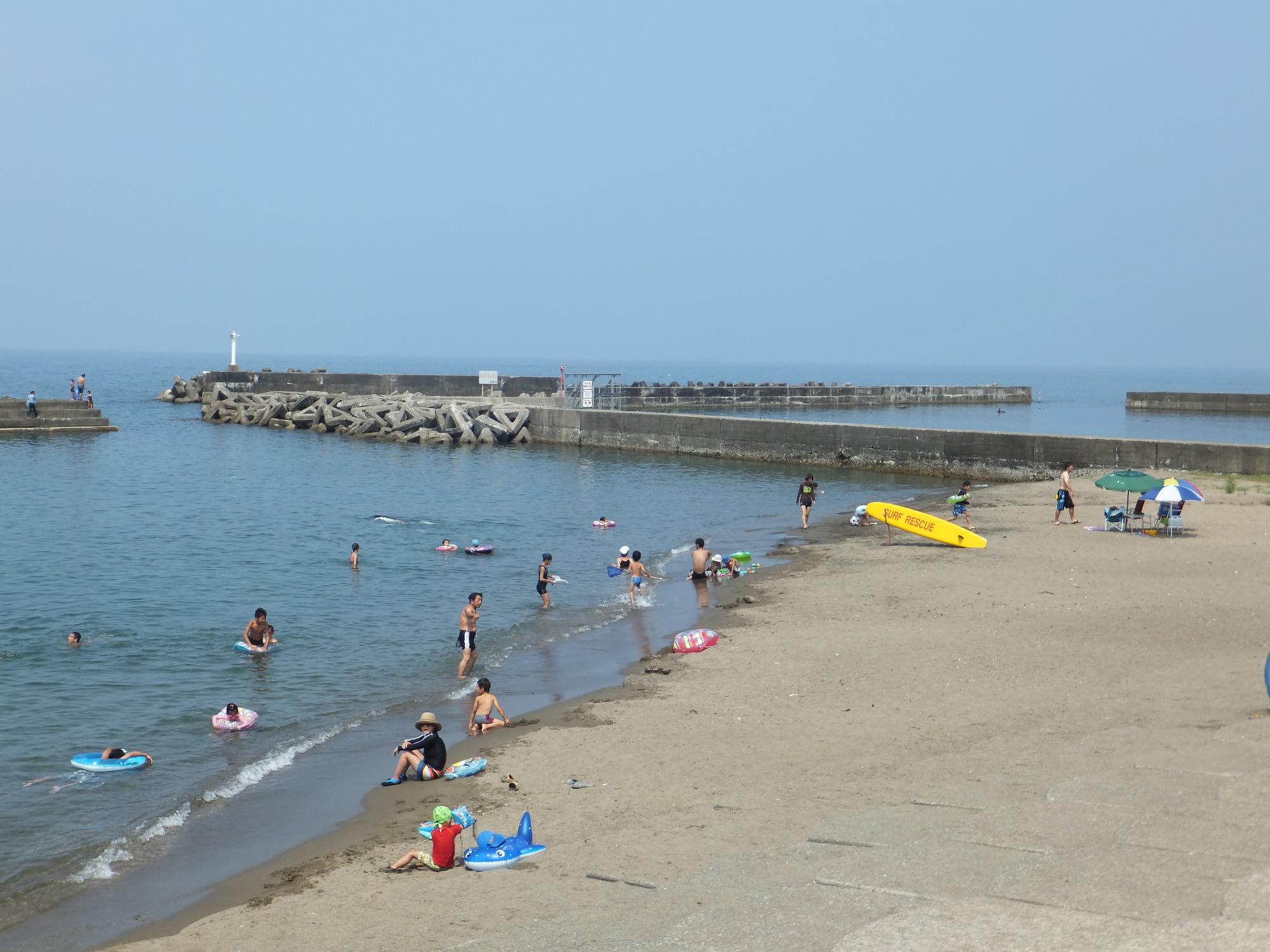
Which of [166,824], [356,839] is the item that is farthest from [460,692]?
[356,839]

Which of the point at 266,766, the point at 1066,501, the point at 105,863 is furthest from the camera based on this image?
the point at 1066,501

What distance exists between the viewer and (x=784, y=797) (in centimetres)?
1017

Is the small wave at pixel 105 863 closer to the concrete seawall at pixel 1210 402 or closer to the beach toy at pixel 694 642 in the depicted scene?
the beach toy at pixel 694 642

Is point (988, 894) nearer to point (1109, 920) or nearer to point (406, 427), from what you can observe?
point (1109, 920)

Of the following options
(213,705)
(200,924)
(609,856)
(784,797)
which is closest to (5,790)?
(213,705)

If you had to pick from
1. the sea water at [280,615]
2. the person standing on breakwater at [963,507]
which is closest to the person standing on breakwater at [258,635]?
the sea water at [280,615]

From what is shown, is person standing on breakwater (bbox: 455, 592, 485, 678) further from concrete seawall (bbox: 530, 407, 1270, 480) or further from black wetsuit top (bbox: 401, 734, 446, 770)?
concrete seawall (bbox: 530, 407, 1270, 480)

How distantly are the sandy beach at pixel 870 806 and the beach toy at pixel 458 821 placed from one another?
0.55 ft

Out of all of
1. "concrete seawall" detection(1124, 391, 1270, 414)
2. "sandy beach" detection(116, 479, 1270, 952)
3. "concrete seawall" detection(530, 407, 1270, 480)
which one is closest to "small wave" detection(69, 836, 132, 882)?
"sandy beach" detection(116, 479, 1270, 952)

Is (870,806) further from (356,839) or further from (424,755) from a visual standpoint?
(424,755)

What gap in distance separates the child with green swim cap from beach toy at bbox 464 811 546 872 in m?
0.15

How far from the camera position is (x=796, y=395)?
82062 mm

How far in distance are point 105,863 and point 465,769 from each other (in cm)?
331

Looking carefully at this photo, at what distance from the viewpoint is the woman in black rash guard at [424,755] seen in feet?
38.9
